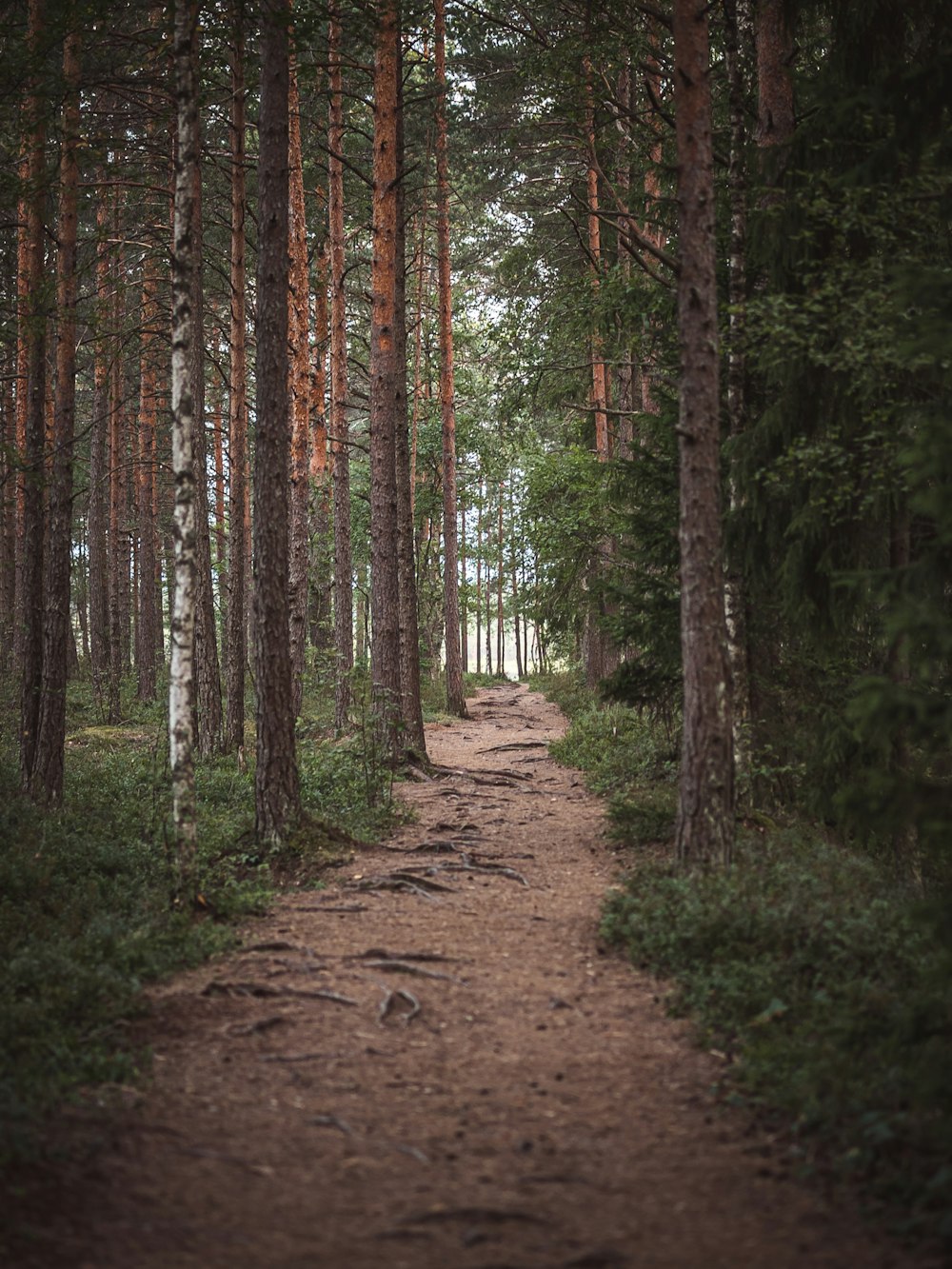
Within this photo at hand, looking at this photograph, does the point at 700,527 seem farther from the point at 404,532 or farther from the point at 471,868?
the point at 404,532

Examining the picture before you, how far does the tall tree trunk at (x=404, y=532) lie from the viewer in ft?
52.3

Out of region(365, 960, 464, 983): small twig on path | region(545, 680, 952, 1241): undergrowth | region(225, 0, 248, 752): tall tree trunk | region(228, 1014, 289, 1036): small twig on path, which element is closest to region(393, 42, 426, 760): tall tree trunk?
region(225, 0, 248, 752): tall tree trunk

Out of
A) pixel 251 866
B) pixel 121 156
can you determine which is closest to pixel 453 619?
pixel 121 156

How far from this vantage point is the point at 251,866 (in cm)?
997

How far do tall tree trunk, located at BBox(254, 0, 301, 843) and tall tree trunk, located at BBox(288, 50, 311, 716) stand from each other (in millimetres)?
7742

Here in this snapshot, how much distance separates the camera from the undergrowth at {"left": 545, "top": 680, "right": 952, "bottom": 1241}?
14.1 ft

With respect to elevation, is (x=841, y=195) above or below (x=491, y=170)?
below

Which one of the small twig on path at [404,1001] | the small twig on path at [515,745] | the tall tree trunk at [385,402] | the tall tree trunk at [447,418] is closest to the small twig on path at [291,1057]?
the small twig on path at [404,1001]

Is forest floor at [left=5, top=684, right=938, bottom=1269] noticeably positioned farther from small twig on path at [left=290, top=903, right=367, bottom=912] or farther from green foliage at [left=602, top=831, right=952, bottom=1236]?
green foliage at [left=602, top=831, right=952, bottom=1236]

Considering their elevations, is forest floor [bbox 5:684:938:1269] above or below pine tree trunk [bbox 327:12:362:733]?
below

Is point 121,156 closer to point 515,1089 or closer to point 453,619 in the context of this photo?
point 453,619

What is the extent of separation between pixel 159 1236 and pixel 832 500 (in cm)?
836

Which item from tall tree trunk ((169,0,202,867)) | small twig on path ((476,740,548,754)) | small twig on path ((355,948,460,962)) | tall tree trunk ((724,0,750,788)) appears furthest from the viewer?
small twig on path ((476,740,548,754))

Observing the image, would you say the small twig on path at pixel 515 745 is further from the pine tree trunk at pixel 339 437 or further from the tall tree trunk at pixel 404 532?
the pine tree trunk at pixel 339 437
